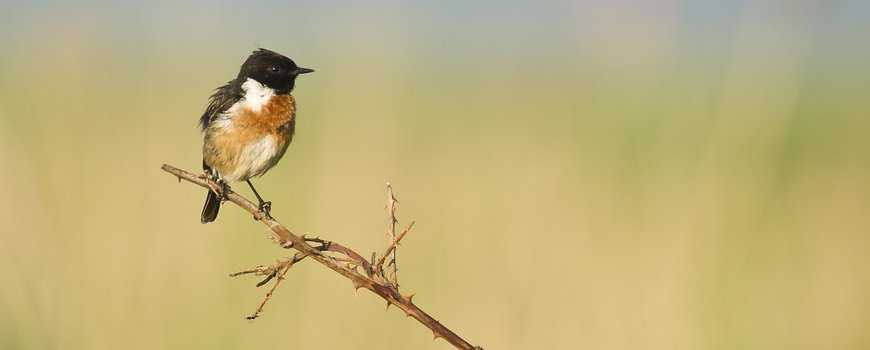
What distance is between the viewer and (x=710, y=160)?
3.79m

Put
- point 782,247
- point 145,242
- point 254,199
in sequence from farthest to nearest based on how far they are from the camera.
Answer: point 254,199 → point 782,247 → point 145,242

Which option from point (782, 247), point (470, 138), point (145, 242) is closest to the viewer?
point (145, 242)

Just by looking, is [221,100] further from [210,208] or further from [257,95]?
[210,208]

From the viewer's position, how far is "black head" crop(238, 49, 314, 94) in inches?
134

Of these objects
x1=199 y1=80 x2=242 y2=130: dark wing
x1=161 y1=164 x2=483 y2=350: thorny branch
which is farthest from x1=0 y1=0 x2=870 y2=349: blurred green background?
x1=161 y1=164 x2=483 y2=350: thorny branch

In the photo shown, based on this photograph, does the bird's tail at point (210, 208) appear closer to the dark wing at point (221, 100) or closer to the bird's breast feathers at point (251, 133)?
the bird's breast feathers at point (251, 133)

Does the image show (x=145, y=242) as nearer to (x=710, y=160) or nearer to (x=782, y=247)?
(x=710, y=160)

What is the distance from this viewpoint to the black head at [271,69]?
341 centimetres

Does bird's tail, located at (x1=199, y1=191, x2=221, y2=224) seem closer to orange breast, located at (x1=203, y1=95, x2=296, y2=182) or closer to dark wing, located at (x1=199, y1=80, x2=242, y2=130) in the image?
orange breast, located at (x1=203, y1=95, x2=296, y2=182)

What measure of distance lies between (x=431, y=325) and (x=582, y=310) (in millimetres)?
2725

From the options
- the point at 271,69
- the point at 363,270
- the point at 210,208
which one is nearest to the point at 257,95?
the point at 271,69

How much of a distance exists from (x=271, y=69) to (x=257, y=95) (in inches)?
4.5

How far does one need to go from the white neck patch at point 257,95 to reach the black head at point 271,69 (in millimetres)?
17

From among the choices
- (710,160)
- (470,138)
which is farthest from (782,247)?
(470,138)
